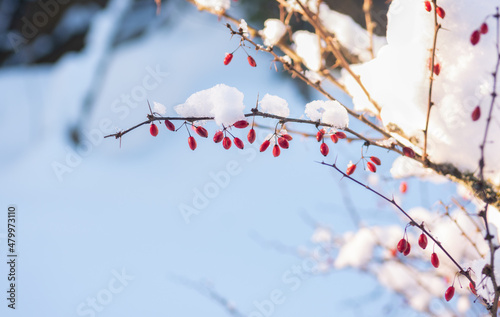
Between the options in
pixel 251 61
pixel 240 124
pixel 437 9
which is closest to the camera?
pixel 240 124

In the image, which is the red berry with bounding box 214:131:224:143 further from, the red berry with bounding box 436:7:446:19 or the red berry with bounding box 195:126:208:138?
the red berry with bounding box 436:7:446:19

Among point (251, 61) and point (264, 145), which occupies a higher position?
point (251, 61)

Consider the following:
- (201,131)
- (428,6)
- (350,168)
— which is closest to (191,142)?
(201,131)

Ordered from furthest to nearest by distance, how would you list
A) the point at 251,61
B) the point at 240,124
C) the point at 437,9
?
1. the point at 251,61
2. the point at 437,9
3. the point at 240,124

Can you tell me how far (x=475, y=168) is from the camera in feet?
4.10

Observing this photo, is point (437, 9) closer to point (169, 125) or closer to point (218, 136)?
point (218, 136)

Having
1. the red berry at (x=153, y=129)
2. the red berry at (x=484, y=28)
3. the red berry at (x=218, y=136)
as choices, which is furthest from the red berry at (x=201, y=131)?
the red berry at (x=484, y=28)

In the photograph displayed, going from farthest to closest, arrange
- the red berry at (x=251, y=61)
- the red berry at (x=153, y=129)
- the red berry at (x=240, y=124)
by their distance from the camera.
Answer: the red berry at (x=251, y=61) → the red berry at (x=153, y=129) → the red berry at (x=240, y=124)

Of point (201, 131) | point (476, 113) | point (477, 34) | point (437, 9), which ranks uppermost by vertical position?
point (437, 9)

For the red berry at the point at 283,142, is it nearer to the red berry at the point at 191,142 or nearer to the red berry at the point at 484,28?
the red berry at the point at 191,142

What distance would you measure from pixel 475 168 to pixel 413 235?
9.76 feet

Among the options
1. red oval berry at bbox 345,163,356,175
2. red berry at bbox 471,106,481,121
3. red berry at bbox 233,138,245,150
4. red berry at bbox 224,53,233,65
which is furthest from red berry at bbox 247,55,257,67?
red berry at bbox 471,106,481,121

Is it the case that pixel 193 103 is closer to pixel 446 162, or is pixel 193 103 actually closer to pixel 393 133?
pixel 393 133

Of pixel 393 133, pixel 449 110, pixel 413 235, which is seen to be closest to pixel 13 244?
pixel 393 133
